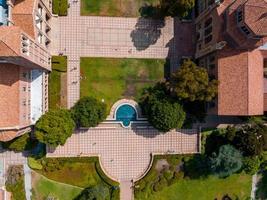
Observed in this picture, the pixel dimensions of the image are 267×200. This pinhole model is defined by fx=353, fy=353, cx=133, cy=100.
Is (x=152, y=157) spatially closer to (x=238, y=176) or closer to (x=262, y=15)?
(x=238, y=176)

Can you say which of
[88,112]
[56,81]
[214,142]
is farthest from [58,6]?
[214,142]

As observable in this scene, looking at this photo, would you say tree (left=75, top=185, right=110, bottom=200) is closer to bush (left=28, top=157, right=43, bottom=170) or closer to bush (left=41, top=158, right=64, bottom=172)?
bush (left=41, top=158, right=64, bottom=172)

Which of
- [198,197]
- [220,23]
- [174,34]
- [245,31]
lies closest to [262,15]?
[245,31]

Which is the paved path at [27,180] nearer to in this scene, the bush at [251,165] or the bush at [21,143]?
Answer: the bush at [21,143]

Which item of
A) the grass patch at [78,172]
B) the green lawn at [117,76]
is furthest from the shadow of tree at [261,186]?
the green lawn at [117,76]

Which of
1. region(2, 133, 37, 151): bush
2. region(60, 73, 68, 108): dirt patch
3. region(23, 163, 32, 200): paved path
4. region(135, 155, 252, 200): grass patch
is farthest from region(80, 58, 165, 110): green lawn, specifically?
region(23, 163, 32, 200): paved path

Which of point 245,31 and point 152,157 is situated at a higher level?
point 245,31
